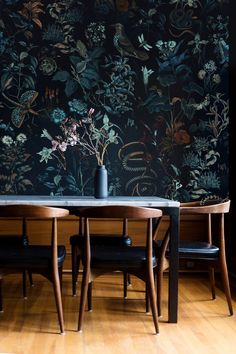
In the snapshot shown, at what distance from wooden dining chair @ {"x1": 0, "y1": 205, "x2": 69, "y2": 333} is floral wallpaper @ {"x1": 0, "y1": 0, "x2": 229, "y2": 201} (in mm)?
1842

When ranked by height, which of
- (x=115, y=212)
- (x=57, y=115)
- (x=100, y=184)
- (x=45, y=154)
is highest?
(x=57, y=115)

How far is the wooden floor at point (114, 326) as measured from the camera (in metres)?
2.65

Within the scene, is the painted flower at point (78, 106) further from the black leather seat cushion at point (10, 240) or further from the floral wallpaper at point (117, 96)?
the black leather seat cushion at point (10, 240)

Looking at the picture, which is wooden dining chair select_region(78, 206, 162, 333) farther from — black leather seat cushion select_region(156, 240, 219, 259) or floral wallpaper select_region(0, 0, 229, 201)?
floral wallpaper select_region(0, 0, 229, 201)

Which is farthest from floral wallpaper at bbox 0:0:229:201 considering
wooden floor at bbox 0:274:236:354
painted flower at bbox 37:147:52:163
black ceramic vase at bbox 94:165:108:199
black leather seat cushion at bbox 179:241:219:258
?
black leather seat cushion at bbox 179:241:219:258

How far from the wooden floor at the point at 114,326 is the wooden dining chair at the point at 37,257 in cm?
22

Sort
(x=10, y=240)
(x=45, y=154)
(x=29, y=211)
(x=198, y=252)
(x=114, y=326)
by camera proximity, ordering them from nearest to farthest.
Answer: (x=29, y=211), (x=114, y=326), (x=198, y=252), (x=10, y=240), (x=45, y=154)

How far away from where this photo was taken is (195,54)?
4879mm

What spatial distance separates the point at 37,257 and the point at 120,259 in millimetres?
536

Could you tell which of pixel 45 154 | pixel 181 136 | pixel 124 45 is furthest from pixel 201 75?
pixel 45 154

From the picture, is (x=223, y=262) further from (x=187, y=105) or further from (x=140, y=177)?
(x=187, y=105)

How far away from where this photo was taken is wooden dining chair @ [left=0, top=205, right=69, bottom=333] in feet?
9.38

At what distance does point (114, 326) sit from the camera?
3041 millimetres

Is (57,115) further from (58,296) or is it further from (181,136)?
(58,296)
